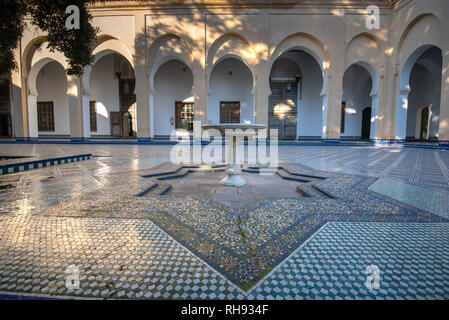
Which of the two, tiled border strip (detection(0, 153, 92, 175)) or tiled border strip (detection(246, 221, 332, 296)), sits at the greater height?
tiled border strip (detection(0, 153, 92, 175))

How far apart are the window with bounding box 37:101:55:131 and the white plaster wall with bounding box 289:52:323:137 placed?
1290 centimetres

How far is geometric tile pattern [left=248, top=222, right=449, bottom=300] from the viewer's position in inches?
35.5

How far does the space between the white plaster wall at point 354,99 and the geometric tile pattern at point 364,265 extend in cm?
1157

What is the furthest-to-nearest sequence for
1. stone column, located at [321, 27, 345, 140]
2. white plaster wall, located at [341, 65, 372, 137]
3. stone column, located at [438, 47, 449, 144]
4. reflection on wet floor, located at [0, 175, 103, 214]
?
1. white plaster wall, located at [341, 65, 372, 137]
2. stone column, located at [321, 27, 345, 140]
3. stone column, located at [438, 47, 449, 144]
4. reflection on wet floor, located at [0, 175, 103, 214]

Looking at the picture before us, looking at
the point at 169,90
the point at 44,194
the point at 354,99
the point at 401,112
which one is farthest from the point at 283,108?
the point at 44,194

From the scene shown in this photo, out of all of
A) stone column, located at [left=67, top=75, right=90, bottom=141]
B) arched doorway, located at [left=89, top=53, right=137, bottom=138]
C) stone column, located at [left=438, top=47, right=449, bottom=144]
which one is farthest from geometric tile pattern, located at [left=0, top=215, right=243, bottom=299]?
arched doorway, located at [left=89, top=53, right=137, bottom=138]

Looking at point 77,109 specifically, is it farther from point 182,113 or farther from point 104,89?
point 182,113

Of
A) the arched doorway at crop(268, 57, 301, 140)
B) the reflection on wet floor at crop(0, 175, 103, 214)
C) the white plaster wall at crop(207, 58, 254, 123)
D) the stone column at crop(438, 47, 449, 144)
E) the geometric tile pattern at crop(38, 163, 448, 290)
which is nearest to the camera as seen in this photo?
the geometric tile pattern at crop(38, 163, 448, 290)

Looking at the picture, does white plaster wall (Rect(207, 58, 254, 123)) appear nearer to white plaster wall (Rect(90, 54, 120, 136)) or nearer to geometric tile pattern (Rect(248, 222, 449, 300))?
white plaster wall (Rect(90, 54, 120, 136))

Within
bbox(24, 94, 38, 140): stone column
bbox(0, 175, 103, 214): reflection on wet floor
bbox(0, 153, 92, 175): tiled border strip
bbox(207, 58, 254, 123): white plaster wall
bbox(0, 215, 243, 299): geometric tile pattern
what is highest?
bbox(207, 58, 254, 123): white plaster wall

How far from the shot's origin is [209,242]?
4.32ft

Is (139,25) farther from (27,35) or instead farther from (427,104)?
(427,104)
